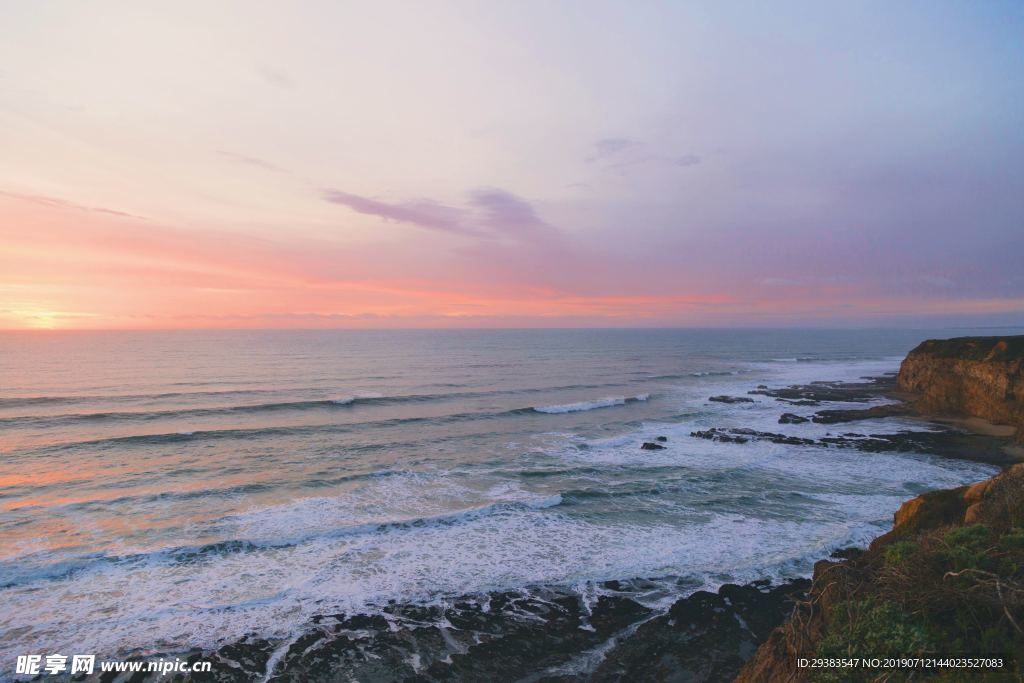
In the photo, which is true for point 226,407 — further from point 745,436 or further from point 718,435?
point 745,436

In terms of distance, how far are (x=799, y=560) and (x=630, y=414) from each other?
24.7 m

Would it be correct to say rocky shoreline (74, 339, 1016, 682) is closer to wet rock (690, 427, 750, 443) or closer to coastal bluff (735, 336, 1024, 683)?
coastal bluff (735, 336, 1024, 683)

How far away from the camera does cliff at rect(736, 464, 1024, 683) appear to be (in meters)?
5.86

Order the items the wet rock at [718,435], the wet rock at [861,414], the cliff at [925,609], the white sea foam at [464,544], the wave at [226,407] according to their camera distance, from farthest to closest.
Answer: the wet rock at [861,414] → the wave at [226,407] → the wet rock at [718,435] → the white sea foam at [464,544] → the cliff at [925,609]

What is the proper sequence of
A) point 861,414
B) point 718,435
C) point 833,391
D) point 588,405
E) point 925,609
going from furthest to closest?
point 833,391
point 588,405
point 861,414
point 718,435
point 925,609

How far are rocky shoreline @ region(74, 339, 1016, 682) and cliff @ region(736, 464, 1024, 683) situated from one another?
1.08 meters

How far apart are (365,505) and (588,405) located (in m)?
26.4

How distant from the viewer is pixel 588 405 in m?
42.8

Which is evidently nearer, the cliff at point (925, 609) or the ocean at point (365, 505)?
the cliff at point (925, 609)

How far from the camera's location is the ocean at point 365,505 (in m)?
13.1

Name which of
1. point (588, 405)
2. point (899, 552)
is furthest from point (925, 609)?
point (588, 405)

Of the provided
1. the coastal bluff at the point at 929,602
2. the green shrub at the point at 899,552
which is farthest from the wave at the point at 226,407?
the green shrub at the point at 899,552

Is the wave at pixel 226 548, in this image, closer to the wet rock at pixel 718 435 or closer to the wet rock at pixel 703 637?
the wet rock at pixel 703 637

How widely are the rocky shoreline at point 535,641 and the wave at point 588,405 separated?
87.4 feet
